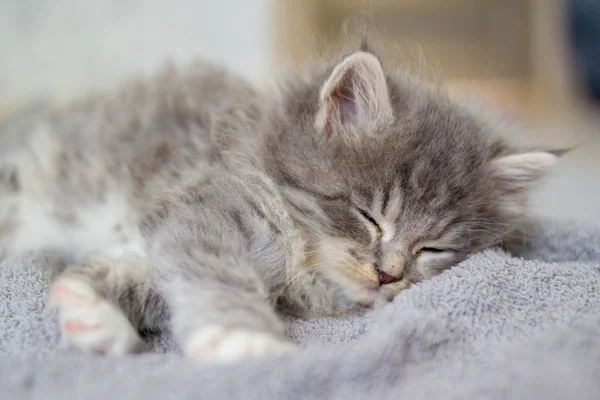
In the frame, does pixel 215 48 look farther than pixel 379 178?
Yes

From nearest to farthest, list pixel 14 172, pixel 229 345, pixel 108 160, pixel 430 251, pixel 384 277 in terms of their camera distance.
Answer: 1. pixel 229 345
2. pixel 384 277
3. pixel 430 251
4. pixel 108 160
5. pixel 14 172

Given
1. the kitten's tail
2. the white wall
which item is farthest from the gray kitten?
the white wall

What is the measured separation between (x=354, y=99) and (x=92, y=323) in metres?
Answer: 0.77

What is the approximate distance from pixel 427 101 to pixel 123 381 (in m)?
0.98

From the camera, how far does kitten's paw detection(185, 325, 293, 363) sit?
102cm

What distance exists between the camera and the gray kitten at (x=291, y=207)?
3.93 ft

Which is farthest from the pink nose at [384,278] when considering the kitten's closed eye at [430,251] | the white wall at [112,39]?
the white wall at [112,39]

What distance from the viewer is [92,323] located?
114 centimetres

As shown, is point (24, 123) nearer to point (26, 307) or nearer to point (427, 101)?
point (26, 307)

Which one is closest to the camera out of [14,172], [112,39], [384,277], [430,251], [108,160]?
[384,277]

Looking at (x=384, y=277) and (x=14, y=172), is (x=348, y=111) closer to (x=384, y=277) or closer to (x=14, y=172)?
(x=384, y=277)

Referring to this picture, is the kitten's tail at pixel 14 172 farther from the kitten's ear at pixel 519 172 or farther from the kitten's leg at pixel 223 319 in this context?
the kitten's ear at pixel 519 172

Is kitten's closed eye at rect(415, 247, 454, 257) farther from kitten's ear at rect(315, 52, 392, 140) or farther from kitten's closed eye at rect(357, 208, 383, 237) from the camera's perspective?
kitten's ear at rect(315, 52, 392, 140)

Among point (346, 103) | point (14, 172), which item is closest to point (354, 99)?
point (346, 103)
